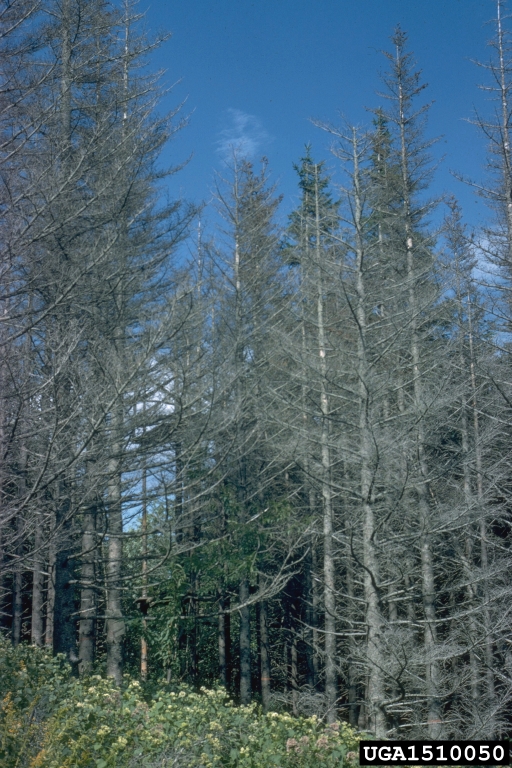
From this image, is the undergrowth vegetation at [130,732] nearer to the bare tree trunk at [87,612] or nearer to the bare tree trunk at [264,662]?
the bare tree trunk at [87,612]

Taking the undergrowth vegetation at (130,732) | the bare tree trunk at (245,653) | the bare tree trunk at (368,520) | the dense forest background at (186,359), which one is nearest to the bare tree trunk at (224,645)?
the dense forest background at (186,359)

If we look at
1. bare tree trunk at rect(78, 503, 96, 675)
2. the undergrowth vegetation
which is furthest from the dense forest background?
the undergrowth vegetation

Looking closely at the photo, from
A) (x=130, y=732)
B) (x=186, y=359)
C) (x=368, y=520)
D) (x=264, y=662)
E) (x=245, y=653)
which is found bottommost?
(x=264, y=662)

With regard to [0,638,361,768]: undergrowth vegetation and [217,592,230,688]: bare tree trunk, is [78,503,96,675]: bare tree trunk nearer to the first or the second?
[0,638,361,768]: undergrowth vegetation

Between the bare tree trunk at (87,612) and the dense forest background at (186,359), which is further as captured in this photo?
the bare tree trunk at (87,612)

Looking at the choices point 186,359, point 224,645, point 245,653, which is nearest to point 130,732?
point 186,359

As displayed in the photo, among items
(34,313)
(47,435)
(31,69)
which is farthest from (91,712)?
(31,69)

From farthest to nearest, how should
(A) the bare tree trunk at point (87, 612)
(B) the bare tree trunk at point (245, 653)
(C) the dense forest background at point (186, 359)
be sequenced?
(B) the bare tree trunk at point (245, 653) < (A) the bare tree trunk at point (87, 612) < (C) the dense forest background at point (186, 359)

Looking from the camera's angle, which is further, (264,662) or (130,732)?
(264,662)

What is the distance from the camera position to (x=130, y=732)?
4129 millimetres

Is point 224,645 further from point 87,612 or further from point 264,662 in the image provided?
point 87,612

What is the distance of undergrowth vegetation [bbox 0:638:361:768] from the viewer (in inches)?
146

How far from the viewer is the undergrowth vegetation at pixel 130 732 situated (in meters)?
3.71

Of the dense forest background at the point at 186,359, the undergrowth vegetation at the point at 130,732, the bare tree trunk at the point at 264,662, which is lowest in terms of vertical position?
the bare tree trunk at the point at 264,662
